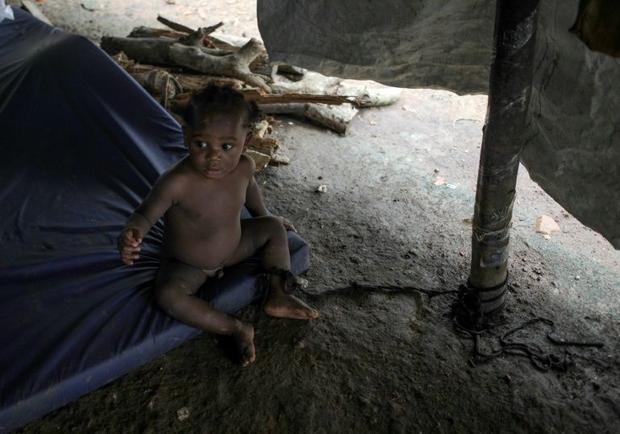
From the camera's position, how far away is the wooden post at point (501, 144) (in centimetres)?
204

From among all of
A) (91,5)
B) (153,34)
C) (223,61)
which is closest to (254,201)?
(223,61)

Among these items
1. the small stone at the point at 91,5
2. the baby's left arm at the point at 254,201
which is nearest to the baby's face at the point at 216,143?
the baby's left arm at the point at 254,201

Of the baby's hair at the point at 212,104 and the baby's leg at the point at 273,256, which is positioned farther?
the baby's leg at the point at 273,256

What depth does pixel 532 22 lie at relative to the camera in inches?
79.7

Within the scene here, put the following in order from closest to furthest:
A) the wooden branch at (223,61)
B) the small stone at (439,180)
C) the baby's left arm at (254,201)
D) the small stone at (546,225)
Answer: the baby's left arm at (254,201)
the small stone at (546,225)
the small stone at (439,180)
the wooden branch at (223,61)

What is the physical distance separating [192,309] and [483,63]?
1699 millimetres

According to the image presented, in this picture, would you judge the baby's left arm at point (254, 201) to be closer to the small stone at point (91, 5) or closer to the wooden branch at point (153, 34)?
the wooden branch at point (153, 34)

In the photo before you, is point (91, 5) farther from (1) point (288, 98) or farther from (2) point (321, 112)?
(2) point (321, 112)

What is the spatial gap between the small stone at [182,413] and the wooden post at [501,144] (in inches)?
50.8

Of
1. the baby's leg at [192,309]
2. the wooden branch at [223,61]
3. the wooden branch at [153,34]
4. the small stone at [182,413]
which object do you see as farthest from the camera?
the wooden branch at [153,34]

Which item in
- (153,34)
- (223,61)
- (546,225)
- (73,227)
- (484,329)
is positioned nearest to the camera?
(484,329)

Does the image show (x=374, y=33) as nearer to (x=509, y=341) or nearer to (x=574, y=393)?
(x=509, y=341)

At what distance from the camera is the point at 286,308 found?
8.31 ft

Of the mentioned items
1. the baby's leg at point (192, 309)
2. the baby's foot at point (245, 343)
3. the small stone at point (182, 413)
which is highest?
the baby's leg at point (192, 309)
